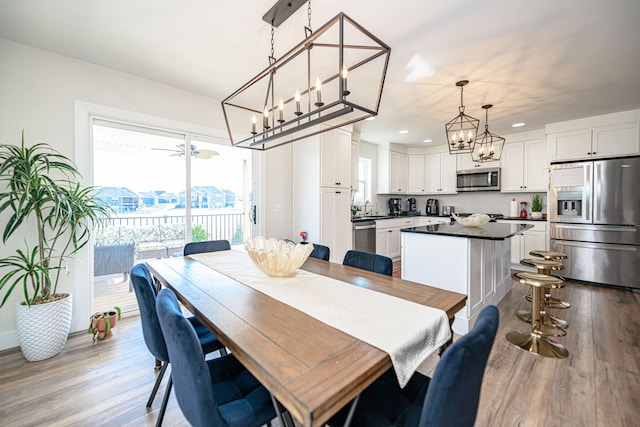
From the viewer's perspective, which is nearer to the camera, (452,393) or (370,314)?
(452,393)

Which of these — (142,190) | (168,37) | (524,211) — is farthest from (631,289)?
(142,190)

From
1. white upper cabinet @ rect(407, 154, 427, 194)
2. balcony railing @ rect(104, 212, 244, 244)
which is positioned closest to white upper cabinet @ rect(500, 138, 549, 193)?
white upper cabinet @ rect(407, 154, 427, 194)

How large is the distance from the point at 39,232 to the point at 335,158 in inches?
128

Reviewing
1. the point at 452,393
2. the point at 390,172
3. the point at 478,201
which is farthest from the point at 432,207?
the point at 452,393

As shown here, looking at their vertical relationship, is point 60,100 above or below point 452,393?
above

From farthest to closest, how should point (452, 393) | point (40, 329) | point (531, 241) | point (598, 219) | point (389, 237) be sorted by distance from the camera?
point (389, 237) → point (531, 241) → point (598, 219) → point (40, 329) → point (452, 393)

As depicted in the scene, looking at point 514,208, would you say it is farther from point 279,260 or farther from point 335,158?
point 279,260

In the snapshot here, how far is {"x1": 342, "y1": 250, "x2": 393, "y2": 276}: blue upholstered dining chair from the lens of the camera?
183cm

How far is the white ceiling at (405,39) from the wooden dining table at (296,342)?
183 centimetres

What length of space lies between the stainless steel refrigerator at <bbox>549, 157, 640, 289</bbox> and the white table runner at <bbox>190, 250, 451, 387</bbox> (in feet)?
14.4

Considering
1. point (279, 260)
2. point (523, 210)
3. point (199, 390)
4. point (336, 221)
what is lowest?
point (199, 390)

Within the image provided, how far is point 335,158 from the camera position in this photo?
3977mm

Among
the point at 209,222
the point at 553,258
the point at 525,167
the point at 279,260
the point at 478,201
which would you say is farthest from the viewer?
the point at 478,201

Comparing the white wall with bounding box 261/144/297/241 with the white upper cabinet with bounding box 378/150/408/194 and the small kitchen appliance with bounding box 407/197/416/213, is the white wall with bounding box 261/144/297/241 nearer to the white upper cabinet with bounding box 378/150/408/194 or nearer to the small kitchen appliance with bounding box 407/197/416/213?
the white upper cabinet with bounding box 378/150/408/194
